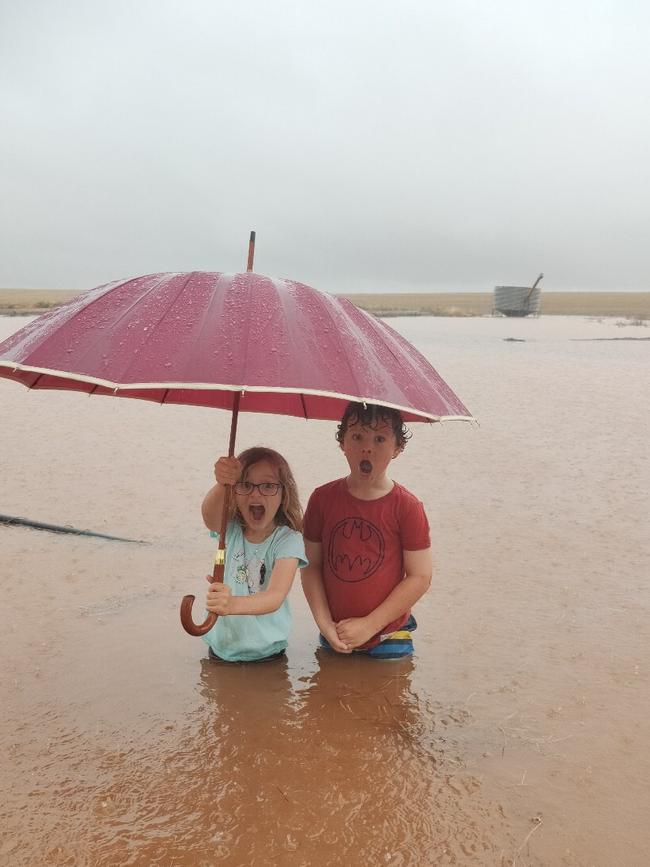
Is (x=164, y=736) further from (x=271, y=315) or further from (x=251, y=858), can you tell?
(x=271, y=315)

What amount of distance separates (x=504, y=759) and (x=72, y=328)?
2039 mm

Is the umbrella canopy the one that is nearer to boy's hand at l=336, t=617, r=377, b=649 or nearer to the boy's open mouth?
the boy's open mouth

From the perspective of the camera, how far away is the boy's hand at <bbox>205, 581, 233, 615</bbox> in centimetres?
296

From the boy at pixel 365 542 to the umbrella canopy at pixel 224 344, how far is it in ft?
1.42

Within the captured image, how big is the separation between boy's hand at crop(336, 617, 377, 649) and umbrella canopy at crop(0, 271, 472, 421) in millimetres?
942

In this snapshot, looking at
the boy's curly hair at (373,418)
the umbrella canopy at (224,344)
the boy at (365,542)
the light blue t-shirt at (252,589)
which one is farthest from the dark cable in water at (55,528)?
the umbrella canopy at (224,344)

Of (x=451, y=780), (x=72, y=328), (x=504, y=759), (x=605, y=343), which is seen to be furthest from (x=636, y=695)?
(x=605, y=343)

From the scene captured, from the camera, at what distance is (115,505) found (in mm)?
6051

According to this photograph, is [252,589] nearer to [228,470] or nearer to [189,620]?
[189,620]

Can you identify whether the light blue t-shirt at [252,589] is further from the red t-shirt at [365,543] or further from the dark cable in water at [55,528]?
the dark cable in water at [55,528]

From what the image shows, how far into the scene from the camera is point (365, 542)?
11.2 ft

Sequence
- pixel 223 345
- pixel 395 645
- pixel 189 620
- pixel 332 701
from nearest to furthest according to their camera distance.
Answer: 1. pixel 223 345
2. pixel 189 620
3. pixel 332 701
4. pixel 395 645

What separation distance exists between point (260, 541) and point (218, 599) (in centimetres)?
45

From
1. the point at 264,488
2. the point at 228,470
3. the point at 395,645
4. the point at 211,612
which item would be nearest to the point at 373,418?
the point at 264,488
